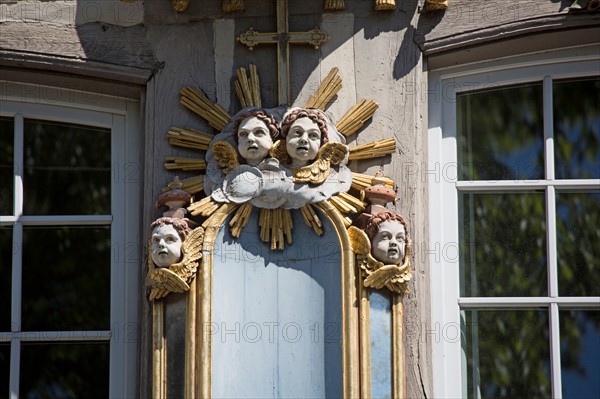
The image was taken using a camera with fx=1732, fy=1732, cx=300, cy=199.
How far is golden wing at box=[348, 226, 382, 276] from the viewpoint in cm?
669

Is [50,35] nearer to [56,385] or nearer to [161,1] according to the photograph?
[161,1]

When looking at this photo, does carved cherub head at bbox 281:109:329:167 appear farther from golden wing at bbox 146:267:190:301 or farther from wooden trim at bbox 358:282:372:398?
golden wing at bbox 146:267:190:301

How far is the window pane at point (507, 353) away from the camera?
680cm

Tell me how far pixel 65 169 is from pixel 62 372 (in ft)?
2.85

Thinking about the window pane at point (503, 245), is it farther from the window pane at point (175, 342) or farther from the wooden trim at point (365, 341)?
the window pane at point (175, 342)

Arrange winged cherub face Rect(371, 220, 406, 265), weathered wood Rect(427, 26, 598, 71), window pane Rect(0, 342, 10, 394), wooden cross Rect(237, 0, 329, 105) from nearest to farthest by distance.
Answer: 1. winged cherub face Rect(371, 220, 406, 265)
2. window pane Rect(0, 342, 10, 394)
3. wooden cross Rect(237, 0, 329, 105)
4. weathered wood Rect(427, 26, 598, 71)

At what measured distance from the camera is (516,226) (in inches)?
276

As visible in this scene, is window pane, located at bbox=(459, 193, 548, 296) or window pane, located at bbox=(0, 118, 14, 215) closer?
window pane, located at bbox=(459, 193, 548, 296)

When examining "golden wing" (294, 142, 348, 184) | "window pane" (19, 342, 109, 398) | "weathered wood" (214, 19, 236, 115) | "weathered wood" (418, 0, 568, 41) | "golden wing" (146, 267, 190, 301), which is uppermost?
"weathered wood" (418, 0, 568, 41)

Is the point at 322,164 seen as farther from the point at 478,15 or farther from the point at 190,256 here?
the point at 478,15

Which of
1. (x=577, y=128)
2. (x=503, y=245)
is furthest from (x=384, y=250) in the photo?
(x=577, y=128)

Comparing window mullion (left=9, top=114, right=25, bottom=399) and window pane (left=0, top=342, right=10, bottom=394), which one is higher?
window mullion (left=9, top=114, right=25, bottom=399)

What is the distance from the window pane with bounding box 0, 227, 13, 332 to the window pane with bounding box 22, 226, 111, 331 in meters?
0.06

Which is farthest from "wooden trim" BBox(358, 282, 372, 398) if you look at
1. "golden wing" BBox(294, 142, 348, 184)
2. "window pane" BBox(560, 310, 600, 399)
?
"window pane" BBox(560, 310, 600, 399)
